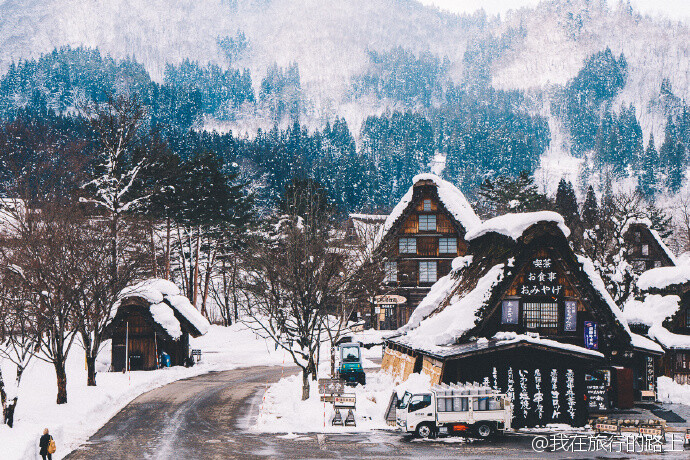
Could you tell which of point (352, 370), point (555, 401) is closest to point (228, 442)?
point (555, 401)

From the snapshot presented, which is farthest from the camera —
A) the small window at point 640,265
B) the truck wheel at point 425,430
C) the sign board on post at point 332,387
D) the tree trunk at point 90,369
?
the small window at point 640,265

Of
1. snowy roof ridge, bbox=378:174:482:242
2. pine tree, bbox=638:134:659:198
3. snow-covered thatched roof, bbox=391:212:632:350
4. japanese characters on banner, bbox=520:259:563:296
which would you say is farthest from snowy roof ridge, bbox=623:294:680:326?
pine tree, bbox=638:134:659:198

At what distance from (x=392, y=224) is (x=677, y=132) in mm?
169310

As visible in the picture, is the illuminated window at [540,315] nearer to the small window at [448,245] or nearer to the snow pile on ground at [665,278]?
the snow pile on ground at [665,278]

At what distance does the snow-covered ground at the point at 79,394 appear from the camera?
22281 millimetres

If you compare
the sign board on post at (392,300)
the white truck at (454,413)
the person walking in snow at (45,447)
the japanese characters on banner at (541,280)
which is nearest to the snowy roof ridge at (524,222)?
the japanese characters on banner at (541,280)

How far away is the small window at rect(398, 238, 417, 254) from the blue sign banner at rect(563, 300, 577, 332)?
104ft

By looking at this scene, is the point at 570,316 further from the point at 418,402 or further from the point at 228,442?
the point at 228,442

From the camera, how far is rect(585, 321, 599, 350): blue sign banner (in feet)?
98.4

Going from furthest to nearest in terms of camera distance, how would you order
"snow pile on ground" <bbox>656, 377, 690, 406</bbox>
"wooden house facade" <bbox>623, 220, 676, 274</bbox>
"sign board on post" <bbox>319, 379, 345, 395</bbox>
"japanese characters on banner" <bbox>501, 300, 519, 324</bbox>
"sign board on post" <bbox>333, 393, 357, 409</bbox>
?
"wooden house facade" <bbox>623, 220, 676, 274</bbox>
"snow pile on ground" <bbox>656, 377, 690, 406</bbox>
"japanese characters on banner" <bbox>501, 300, 519, 324</bbox>
"sign board on post" <bbox>319, 379, 345, 395</bbox>
"sign board on post" <bbox>333, 393, 357, 409</bbox>

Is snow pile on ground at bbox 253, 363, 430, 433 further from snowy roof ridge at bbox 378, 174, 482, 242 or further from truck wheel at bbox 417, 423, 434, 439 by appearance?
snowy roof ridge at bbox 378, 174, 482, 242

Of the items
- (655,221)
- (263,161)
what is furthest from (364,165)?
(655,221)

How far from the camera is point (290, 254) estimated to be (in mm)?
33188

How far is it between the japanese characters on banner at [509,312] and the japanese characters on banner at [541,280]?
76 centimetres
